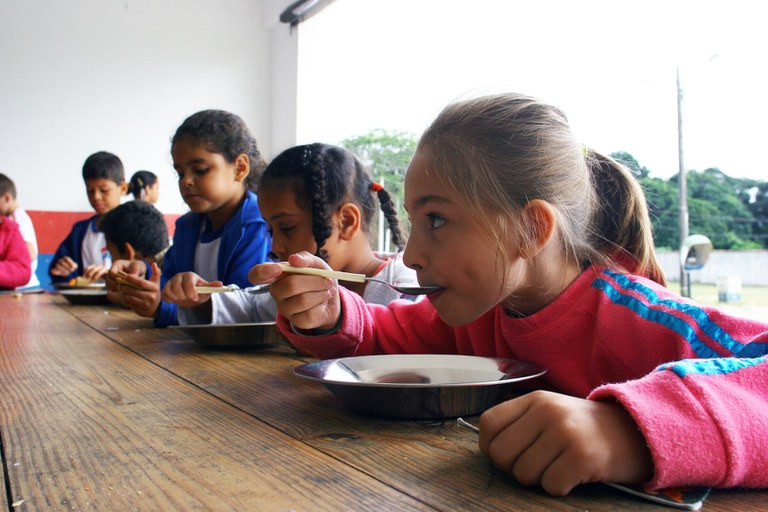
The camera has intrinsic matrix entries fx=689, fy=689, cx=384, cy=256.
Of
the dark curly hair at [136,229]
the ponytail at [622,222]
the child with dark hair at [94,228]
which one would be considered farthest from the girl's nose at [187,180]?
the child with dark hair at [94,228]

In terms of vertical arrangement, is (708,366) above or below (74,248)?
below

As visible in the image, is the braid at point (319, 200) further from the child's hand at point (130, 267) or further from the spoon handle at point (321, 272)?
the child's hand at point (130, 267)

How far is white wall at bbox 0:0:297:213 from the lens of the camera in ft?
15.3

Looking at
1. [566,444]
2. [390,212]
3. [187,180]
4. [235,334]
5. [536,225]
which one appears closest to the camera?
[566,444]

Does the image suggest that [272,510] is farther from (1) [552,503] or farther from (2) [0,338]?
(2) [0,338]

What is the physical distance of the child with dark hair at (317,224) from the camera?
59.2 inches

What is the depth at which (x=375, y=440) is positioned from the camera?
0.63 metres

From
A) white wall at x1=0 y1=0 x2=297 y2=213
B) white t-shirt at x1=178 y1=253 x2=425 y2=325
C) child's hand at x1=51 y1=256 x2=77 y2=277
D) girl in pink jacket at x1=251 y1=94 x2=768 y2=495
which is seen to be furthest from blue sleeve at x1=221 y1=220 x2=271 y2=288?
white wall at x1=0 y1=0 x2=297 y2=213

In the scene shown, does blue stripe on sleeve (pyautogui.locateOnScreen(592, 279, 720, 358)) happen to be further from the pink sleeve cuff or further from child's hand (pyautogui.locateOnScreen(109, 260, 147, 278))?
child's hand (pyautogui.locateOnScreen(109, 260, 147, 278))

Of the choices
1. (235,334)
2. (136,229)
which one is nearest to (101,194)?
(136,229)

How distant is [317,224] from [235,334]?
375 mm

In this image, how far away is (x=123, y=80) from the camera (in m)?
5.02

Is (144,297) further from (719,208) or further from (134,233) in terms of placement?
(719,208)

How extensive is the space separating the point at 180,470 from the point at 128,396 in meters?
0.33
